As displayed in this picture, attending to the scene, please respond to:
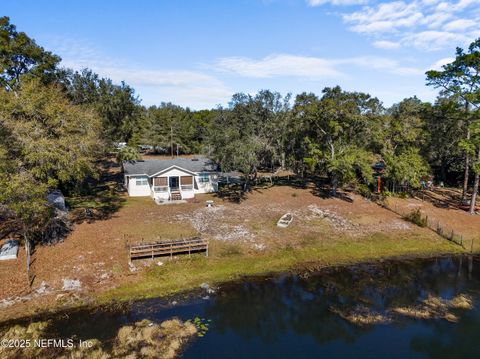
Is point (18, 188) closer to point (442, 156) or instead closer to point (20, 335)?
point (20, 335)

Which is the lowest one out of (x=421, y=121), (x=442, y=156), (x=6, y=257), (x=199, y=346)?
(x=199, y=346)

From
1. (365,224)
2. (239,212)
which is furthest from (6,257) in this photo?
(365,224)

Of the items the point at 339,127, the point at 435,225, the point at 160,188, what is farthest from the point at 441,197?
the point at 160,188

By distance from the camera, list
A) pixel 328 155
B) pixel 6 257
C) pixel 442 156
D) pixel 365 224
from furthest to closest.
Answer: pixel 442 156, pixel 328 155, pixel 365 224, pixel 6 257

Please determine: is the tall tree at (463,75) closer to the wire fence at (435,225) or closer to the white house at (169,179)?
the wire fence at (435,225)

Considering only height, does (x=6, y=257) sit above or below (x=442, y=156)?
below

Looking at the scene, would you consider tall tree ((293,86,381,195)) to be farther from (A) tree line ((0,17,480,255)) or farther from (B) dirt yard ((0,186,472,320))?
Result: (B) dirt yard ((0,186,472,320))
